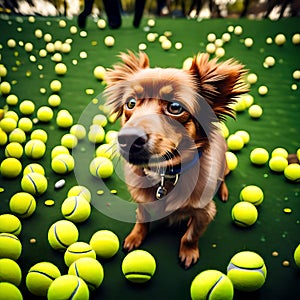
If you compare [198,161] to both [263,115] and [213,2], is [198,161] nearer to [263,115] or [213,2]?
[263,115]

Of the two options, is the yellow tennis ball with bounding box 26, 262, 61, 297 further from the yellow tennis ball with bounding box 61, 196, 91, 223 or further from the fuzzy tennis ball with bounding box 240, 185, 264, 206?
the fuzzy tennis ball with bounding box 240, 185, 264, 206

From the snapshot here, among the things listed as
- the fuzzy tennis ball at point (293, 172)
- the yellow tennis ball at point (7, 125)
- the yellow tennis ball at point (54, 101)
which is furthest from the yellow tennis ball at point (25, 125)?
the fuzzy tennis ball at point (293, 172)

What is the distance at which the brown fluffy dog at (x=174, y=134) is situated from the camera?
158 cm

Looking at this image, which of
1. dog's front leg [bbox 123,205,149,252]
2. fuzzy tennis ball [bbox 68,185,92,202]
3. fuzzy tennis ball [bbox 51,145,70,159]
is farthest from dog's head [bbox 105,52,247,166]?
fuzzy tennis ball [bbox 51,145,70,159]

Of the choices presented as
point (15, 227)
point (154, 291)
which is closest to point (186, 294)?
point (154, 291)

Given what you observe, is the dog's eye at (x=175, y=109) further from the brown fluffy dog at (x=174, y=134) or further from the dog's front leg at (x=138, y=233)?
the dog's front leg at (x=138, y=233)

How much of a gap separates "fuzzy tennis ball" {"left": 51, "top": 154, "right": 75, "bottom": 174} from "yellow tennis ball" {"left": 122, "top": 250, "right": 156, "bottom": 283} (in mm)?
1228

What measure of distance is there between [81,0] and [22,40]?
1708 millimetres

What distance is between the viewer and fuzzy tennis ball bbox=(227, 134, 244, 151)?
298 cm

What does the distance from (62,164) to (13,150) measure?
510 mm

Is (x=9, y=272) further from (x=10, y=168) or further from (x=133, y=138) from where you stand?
(x=10, y=168)

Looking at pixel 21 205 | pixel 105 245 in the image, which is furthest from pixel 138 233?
pixel 21 205

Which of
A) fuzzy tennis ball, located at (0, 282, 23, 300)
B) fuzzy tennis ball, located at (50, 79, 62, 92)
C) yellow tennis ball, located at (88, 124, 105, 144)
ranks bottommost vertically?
fuzzy tennis ball, located at (0, 282, 23, 300)

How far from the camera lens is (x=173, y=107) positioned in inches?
64.1
